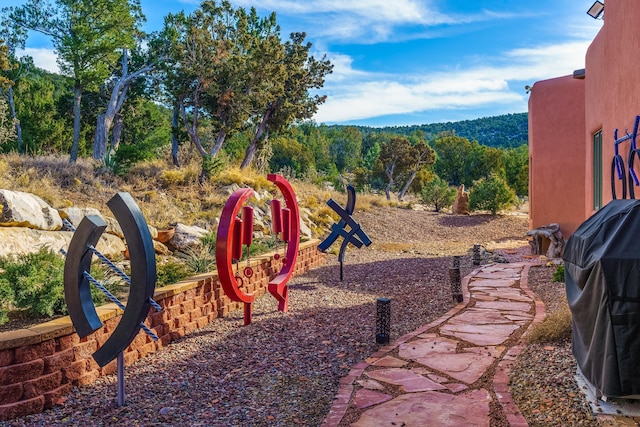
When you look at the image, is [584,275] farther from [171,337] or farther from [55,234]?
Answer: [55,234]

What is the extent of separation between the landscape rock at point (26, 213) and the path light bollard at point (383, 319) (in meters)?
6.25

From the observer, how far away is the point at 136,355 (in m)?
4.58

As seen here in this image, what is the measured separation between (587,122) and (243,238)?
5946 millimetres

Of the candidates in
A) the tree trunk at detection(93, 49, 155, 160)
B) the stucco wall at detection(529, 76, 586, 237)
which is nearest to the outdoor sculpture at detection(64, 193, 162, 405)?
the stucco wall at detection(529, 76, 586, 237)

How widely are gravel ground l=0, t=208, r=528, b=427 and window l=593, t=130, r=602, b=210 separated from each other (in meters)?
2.59

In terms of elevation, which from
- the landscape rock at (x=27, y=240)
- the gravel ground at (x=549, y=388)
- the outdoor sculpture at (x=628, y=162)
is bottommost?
the gravel ground at (x=549, y=388)

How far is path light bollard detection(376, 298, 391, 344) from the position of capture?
505cm

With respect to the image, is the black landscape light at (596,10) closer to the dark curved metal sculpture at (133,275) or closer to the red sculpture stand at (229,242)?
the red sculpture stand at (229,242)

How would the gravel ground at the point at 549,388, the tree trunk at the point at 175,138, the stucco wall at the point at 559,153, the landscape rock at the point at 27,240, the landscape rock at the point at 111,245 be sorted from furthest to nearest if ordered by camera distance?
the tree trunk at the point at 175,138, the stucco wall at the point at 559,153, the landscape rock at the point at 111,245, the landscape rock at the point at 27,240, the gravel ground at the point at 549,388

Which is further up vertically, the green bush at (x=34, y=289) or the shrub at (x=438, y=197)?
the shrub at (x=438, y=197)

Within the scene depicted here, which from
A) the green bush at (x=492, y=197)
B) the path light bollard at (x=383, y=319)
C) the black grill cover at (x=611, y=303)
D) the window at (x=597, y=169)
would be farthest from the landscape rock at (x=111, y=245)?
the green bush at (x=492, y=197)

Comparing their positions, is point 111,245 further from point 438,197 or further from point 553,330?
point 438,197

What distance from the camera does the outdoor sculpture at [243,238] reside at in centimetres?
544

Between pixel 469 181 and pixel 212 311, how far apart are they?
1393 inches
